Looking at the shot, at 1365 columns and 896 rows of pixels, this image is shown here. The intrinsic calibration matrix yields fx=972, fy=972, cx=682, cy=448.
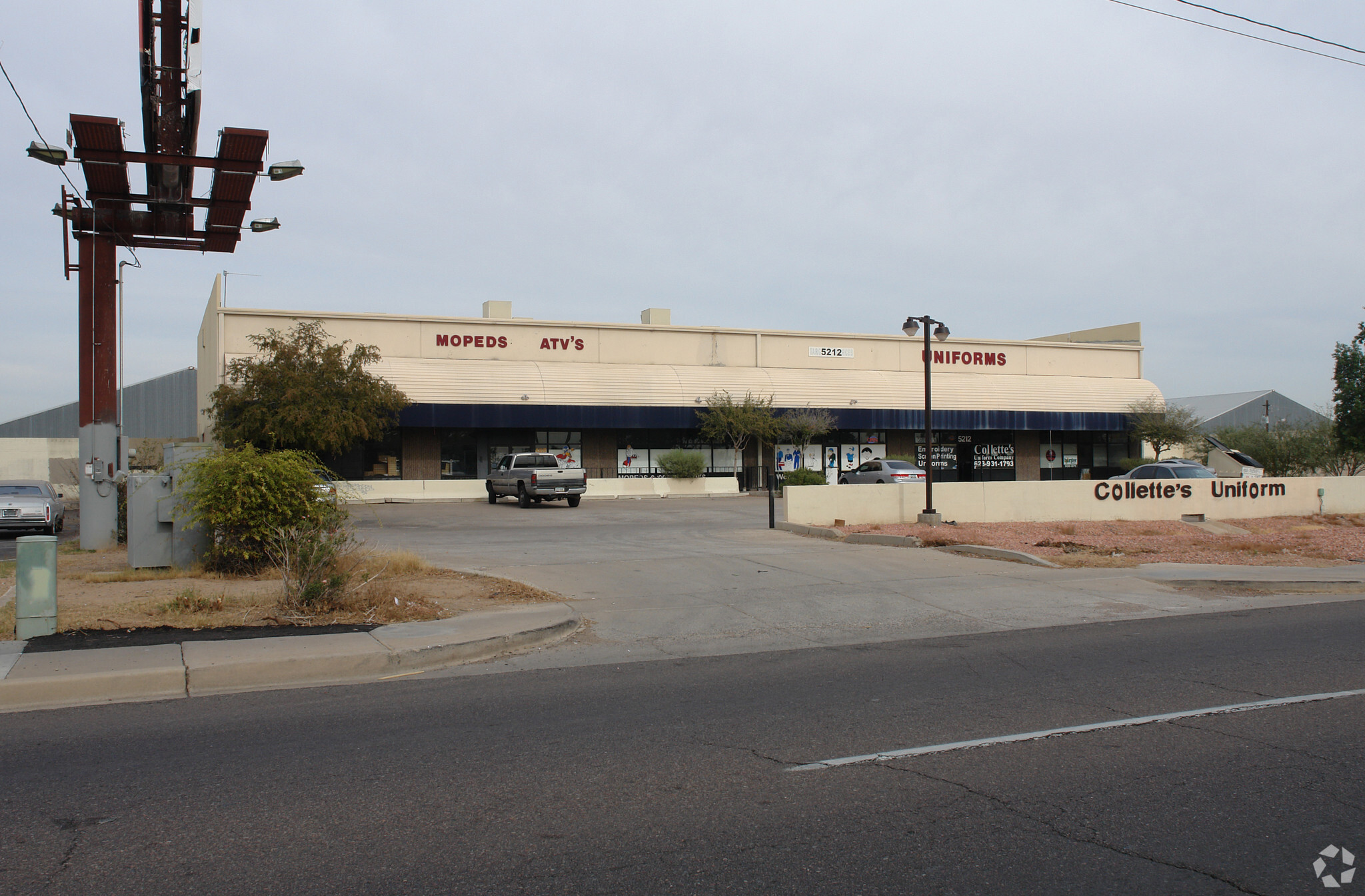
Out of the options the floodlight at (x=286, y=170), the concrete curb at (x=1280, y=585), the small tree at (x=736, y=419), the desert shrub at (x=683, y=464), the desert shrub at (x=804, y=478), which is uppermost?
the floodlight at (x=286, y=170)

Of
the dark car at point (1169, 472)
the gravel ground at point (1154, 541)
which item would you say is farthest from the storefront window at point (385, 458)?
the dark car at point (1169, 472)

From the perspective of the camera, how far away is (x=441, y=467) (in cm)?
4075

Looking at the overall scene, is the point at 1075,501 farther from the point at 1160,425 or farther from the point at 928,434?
the point at 1160,425

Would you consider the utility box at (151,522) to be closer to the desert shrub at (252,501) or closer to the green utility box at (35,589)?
the desert shrub at (252,501)

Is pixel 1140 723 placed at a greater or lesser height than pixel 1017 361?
lesser

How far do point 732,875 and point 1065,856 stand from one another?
1.52 meters

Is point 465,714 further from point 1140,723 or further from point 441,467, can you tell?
point 441,467

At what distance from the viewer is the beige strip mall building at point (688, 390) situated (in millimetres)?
39625

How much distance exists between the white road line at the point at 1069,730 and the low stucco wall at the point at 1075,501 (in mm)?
15280

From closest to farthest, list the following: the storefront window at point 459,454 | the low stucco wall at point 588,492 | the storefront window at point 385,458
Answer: the low stucco wall at point 588,492 → the storefront window at point 385,458 → the storefront window at point 459,454

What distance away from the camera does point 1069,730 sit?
21.1 feet

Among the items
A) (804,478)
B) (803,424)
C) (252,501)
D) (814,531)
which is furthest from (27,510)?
(803,424)

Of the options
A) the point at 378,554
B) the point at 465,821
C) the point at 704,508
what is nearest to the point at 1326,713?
the point at 465,821

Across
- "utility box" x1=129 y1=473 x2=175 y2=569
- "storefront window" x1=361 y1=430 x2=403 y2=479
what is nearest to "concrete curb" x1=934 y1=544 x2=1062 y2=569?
"utility box" x1=129 y1=473 x2=175 y2=569
